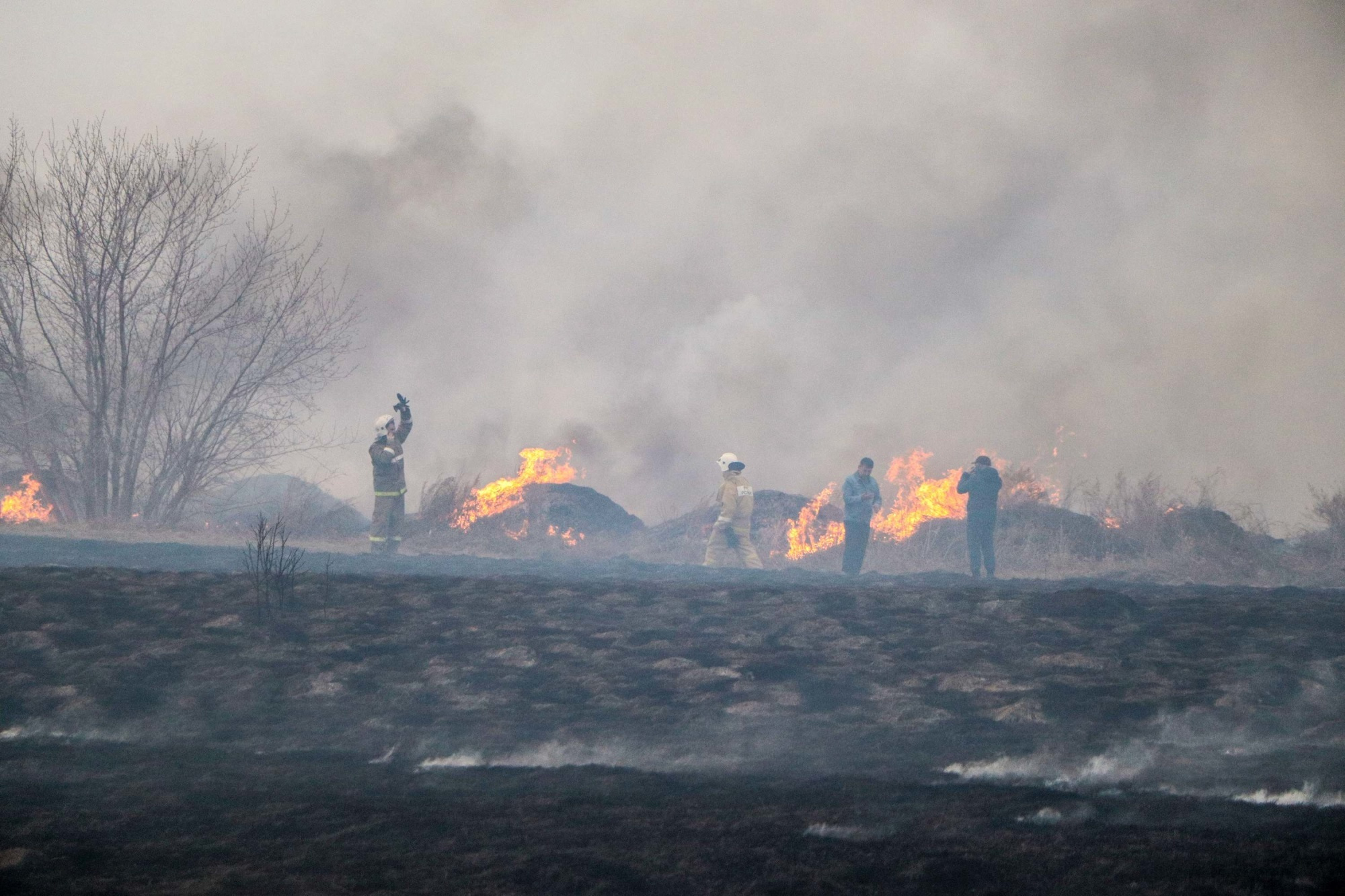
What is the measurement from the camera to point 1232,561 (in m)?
18.8

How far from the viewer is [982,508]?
17.5 m

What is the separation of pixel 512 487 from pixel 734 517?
31.2 feet

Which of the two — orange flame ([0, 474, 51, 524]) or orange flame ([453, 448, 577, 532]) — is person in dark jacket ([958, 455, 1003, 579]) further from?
orange flame ([0, 474, 51, 524])

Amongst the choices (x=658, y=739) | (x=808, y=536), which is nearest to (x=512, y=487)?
(x=808, y=536)

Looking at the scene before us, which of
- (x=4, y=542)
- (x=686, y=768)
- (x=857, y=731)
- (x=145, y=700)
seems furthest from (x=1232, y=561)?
(x=4, y=542)

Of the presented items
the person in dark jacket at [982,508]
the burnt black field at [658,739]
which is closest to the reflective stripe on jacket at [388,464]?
the burnt black field at [658,739]

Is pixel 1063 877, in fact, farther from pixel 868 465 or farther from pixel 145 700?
pixel 868 465

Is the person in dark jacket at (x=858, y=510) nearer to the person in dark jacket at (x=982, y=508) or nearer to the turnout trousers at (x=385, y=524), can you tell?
the person in dark jacket at (x=982, y=508)

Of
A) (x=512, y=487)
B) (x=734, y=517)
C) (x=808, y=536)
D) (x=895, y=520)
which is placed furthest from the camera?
(x=512, y=487)

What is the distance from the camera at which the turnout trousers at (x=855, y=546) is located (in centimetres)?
1853

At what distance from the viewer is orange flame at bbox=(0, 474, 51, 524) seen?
2211 centimetres

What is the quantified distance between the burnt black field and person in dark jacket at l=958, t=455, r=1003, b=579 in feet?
14.7

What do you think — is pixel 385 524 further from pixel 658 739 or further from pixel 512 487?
pixel 658 739

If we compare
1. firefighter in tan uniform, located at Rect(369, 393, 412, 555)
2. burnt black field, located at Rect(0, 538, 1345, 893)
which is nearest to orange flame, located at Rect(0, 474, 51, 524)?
firefighter in tan uniform, located at Rect(369, 393, 412, 555)
